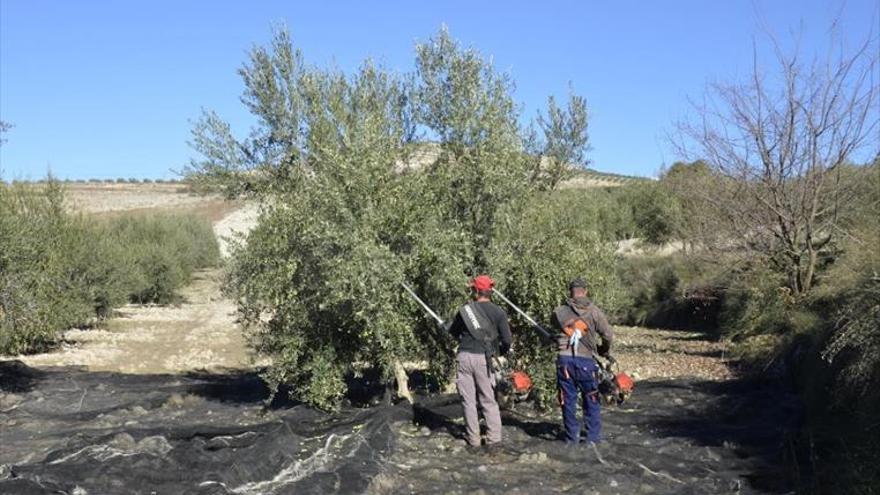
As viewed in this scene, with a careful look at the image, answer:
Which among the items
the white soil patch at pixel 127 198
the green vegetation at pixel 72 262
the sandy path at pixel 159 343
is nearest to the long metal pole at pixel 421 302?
the sandy path at pixel 159 343

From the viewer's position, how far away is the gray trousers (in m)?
10.6

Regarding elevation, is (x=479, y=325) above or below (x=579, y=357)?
above

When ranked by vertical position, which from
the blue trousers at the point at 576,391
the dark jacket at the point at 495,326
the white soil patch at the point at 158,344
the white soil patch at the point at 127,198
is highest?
the white soil patch at the point at 127,198

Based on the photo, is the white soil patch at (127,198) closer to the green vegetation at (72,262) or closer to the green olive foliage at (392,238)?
the green vegetation at (72,262)

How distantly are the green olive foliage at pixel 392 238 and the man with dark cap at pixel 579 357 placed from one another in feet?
5.51

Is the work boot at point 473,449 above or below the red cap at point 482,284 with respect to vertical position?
below

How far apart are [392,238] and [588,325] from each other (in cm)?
307

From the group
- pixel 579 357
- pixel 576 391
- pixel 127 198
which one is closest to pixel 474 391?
pixel 576 391

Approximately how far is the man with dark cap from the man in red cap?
72cm

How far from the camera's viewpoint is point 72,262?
28656 millimetres

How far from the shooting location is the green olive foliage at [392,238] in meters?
11.7

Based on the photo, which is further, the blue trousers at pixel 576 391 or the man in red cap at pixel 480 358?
the man in red cap at pixel 480 358

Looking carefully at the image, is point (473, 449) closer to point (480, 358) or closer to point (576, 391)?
point (480, 358)

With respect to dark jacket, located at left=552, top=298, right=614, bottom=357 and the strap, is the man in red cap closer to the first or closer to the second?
the strap
